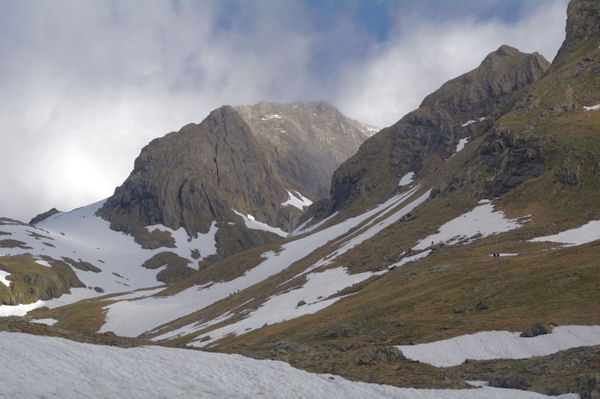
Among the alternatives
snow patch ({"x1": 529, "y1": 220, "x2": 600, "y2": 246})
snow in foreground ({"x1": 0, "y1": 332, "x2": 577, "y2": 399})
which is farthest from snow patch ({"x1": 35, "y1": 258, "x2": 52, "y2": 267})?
snow patch ({"x1": 529, "y1": 220, "x2": 600, "y2": 246})

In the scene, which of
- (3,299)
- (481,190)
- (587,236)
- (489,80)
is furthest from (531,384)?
(489,80)

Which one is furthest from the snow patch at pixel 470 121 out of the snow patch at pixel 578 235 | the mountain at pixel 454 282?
the snow patch at pixel 578 235

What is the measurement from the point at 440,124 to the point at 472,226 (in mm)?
122468

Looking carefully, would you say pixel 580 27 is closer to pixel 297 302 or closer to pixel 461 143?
pixel 461 143

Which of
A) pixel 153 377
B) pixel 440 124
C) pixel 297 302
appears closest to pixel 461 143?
pixel 440 124

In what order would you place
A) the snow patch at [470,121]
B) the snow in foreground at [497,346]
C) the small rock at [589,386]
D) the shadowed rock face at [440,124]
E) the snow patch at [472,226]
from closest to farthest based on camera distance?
1. the small rock at [589,386]
2. the snow in foreground at [497,346]
3. the snow patch at [472,226]
4. the snow patch at [470,121]
5. the shadowed rock face at [440,124]

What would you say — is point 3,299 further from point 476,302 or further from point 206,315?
point 476,302

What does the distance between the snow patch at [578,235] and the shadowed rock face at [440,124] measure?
113721 millimetres

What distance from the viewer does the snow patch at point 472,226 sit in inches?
2527

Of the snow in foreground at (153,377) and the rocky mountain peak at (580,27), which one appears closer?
the snow in foreground at (153,377)

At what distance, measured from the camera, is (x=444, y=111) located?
7293 inches

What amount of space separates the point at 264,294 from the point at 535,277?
200 ft

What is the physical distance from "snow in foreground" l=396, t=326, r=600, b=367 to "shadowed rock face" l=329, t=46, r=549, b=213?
141 metres

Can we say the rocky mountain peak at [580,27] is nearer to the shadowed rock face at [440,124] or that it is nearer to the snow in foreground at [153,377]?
the shadowed rock face at [440,124]
